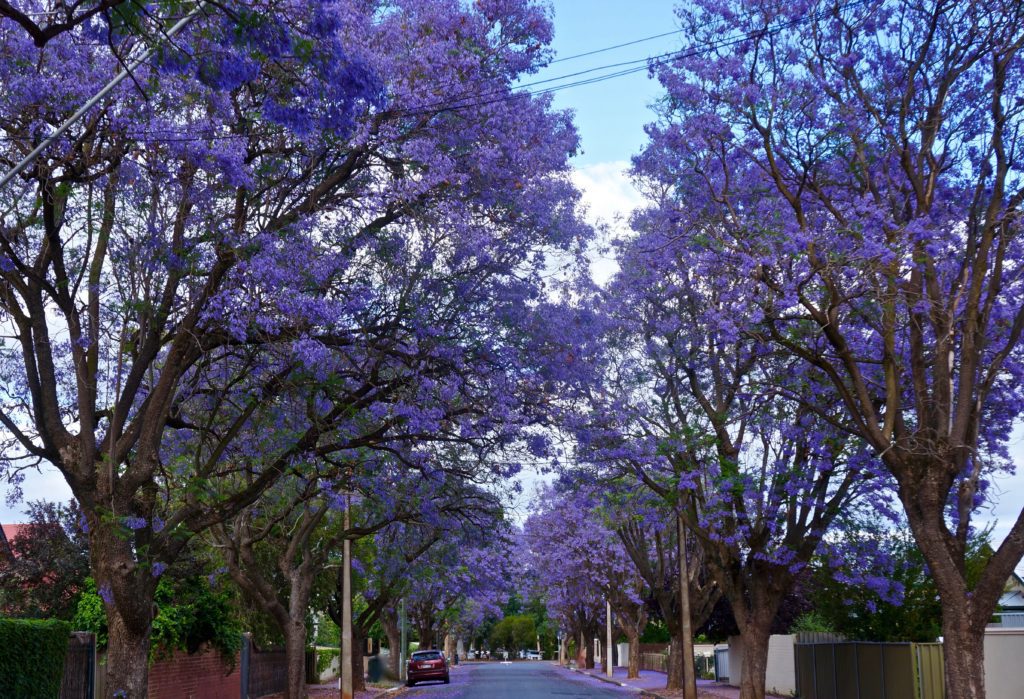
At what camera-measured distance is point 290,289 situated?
13992 mm

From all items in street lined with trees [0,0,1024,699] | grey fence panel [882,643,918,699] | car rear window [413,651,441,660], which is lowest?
car rear window [413,651,441,660]

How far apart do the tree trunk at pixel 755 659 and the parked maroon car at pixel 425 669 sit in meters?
24.8

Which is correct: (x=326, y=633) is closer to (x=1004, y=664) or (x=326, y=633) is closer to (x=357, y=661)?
(x=357, y=661)

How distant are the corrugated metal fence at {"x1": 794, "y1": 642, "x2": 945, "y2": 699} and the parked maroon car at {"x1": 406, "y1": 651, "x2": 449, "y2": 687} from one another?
21445 mm

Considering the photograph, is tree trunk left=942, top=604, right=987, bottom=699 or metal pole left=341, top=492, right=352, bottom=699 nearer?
tree trunk left=942, top=604, right=987, bottom=699

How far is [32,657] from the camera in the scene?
530 inches

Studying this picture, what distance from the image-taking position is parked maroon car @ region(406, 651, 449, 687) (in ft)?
160

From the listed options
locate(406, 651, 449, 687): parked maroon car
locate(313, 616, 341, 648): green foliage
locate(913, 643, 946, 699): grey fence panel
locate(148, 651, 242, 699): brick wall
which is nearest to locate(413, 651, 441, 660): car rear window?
locate(406, 651, 449, 687): parked maroon car

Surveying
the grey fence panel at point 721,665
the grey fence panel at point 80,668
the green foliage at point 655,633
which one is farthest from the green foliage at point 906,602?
the green foliage at point 655,633

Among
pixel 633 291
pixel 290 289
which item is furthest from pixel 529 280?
pixel 633 291

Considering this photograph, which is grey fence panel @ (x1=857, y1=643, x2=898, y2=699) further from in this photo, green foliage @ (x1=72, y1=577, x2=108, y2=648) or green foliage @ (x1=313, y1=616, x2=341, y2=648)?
green foliage @ (x1=313, y1=616, x2=341, y2=648)

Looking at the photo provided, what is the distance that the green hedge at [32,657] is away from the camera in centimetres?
1272

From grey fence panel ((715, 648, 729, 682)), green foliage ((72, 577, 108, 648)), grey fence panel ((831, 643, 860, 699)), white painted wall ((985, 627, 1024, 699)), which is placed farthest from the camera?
grey fence panel ((715, 648, 729, 682))

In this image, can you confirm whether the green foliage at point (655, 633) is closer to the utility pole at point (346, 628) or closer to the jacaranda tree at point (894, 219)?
the utility pole at point (346, 628)
